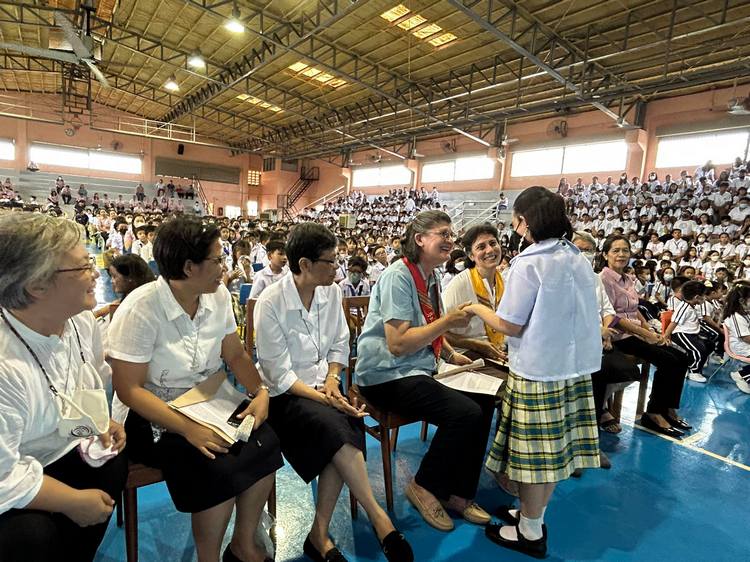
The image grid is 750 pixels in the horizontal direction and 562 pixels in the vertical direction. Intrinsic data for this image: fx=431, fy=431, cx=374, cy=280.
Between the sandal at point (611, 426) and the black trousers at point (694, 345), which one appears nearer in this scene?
the sandal at point (611, 426)

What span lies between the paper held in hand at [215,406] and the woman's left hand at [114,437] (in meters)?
0.16

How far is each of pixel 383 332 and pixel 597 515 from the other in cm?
135

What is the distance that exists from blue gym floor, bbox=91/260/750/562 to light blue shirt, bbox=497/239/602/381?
0.80 m

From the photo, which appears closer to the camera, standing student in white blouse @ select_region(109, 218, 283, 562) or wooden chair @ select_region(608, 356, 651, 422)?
standing student in white blouse @ select_region(109, 218, 283, 562)

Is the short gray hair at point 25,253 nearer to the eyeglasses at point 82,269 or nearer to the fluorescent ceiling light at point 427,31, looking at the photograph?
the eyeglasses at point 82,269

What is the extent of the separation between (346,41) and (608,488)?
10460mm

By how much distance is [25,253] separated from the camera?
1050 mm

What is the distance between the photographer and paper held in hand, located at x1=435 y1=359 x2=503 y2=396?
195cm

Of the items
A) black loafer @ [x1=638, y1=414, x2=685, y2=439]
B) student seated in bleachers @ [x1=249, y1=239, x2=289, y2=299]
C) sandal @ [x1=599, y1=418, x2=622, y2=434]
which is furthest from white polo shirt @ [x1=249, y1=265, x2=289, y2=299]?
black loafer @ [x1=638, y1=414, x2=685, y2=439]

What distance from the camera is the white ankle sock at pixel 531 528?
1.78m

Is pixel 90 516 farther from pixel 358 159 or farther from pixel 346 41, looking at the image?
pixel 358 159

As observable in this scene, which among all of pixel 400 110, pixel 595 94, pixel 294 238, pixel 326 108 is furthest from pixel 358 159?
pixel 294 238

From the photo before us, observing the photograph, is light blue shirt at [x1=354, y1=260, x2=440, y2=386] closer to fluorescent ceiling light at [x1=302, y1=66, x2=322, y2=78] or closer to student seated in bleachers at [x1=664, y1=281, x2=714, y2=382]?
student seated in bleachers at [x1=664, y1=281, x2=714, y2=382]

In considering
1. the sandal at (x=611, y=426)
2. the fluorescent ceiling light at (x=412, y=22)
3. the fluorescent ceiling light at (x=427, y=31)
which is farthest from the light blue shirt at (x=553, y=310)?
the fluorescent ceiling light at (x=427, y=31)
